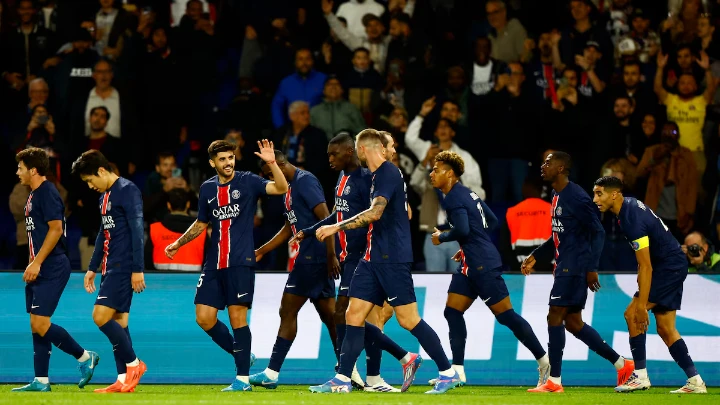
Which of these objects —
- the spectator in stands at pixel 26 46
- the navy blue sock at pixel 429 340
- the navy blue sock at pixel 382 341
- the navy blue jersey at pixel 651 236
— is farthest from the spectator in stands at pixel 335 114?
the navy blue sock at pixel 429 340

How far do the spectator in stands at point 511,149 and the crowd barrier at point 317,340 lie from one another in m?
3.87

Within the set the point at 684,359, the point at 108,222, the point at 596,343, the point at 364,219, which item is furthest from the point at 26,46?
the point at 684,359

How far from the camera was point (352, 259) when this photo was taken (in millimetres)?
10633

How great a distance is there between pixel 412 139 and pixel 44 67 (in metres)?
5.61

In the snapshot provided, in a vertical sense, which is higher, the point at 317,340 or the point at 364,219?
the point at 364,219

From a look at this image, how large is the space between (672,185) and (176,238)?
254 inches

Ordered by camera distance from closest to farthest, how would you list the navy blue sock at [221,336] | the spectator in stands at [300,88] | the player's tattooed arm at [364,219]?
the player's tattooed arm at [364,219] → the navy blue sock at [221,336] → the spectator in stands at [300,88]

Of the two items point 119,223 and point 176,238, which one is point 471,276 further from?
point 176,238

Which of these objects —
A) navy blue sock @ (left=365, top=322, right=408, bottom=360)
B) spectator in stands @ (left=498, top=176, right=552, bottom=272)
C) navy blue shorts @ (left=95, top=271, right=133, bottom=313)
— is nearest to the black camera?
spectator in stands @ (left=498, top=176, right=552, bottom=272)

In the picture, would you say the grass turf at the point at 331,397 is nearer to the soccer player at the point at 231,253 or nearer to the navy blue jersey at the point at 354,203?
the soccer player at the point at 231,253

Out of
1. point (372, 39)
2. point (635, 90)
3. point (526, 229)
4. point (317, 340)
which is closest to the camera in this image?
point (317, 340)

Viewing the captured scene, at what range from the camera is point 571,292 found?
11062 mm

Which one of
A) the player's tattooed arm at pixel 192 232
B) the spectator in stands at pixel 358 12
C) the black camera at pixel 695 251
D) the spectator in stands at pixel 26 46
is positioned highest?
the spectator in stands at pixel 358 12

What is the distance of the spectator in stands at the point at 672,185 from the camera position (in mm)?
15258
